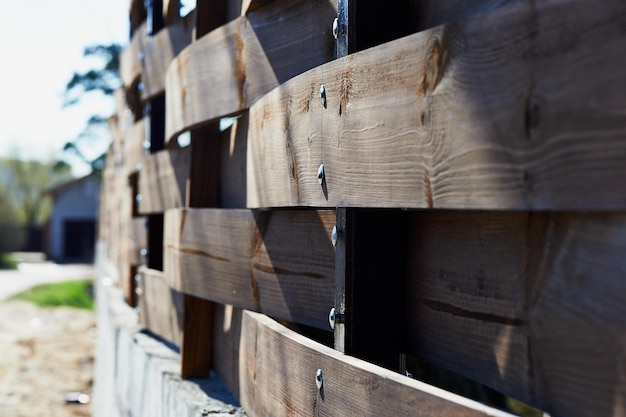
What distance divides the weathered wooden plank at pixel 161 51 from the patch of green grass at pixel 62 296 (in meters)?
15.1

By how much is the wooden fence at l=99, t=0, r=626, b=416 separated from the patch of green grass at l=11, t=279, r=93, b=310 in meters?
17.3

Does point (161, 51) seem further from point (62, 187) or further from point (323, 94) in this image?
point (62, 187)

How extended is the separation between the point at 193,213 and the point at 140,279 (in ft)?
5.51

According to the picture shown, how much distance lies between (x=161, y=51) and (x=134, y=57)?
3.84ft

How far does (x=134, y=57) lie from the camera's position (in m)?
5.55

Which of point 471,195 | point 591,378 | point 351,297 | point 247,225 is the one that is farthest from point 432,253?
point 247,225

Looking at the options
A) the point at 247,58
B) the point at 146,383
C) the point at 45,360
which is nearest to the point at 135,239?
the point at 146,383

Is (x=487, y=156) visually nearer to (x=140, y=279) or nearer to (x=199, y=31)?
(x=199, y=31)

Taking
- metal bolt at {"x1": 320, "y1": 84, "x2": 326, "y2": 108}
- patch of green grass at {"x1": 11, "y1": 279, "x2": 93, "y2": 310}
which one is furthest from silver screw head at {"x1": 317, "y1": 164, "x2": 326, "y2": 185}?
patch of green grass at {"x1": 11, "y1": 279, "x2": 93, "y2": 310}

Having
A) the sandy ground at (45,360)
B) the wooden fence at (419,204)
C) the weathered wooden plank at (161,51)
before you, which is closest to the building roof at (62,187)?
the sandy ground at (45,360)

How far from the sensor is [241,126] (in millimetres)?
2977

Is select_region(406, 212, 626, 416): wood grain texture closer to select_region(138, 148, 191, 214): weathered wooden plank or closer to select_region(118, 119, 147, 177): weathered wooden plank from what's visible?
select_region(138, 148, 191, 214): weathered wooden plank

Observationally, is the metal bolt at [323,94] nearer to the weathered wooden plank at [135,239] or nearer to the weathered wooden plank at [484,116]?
the weathered wooden plank at [484,116]

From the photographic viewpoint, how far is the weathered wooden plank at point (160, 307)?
3853mm
